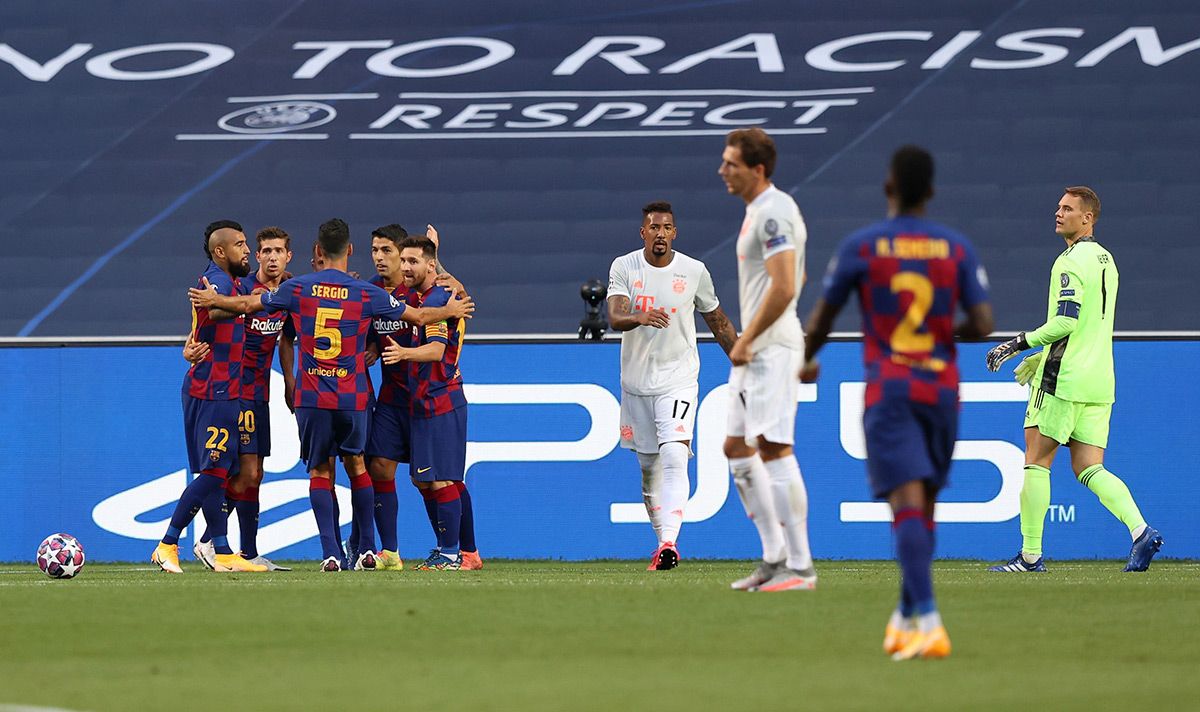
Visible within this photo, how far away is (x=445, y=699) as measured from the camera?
5.14 meters

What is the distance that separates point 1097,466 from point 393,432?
4.76m

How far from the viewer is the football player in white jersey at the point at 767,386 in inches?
320

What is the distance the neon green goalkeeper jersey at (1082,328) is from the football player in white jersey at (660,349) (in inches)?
86.5

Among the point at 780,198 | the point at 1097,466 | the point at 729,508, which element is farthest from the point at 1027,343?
the point at 780,198

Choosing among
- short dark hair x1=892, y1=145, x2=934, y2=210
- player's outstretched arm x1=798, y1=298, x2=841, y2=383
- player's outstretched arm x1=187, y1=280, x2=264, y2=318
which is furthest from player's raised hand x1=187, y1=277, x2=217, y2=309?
short dark hair x1=892, y1=145, x2=934, y2=210

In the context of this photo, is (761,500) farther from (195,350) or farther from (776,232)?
(195,350)

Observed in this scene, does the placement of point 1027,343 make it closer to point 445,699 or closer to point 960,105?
point 960,105

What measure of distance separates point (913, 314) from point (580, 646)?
1788 mm

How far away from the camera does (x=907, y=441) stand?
5.99 meters

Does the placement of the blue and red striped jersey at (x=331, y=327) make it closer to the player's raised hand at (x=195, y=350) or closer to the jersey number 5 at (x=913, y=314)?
the player's raised hand at (x=195, y=350)

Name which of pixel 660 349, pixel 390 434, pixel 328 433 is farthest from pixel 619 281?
pixel 328 433

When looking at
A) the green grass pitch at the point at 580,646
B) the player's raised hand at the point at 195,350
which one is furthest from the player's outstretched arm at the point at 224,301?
the green grass pitch at the point at 580,646

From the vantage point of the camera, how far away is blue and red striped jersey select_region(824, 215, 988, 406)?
19.7ft

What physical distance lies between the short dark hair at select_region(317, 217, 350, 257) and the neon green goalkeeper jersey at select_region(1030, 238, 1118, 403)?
4.58 meters
